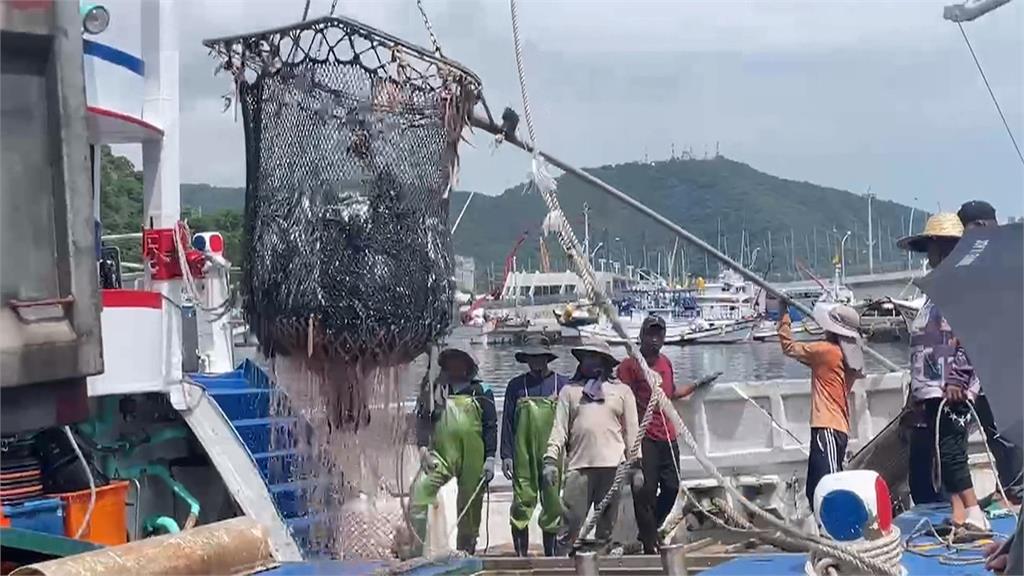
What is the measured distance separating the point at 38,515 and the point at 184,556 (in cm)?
198

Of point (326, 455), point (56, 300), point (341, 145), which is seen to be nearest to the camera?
point (56, 300)

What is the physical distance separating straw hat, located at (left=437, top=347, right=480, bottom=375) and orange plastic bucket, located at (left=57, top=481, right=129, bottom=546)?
1.98 meters

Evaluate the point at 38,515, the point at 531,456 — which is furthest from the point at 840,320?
the point at 38,515

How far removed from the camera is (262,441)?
7363 millimetres

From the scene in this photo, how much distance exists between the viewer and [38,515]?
613 cm

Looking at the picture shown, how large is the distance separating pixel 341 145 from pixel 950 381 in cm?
304

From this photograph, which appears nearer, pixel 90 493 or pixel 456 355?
pixel 90 493

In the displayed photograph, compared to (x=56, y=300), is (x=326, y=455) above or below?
below

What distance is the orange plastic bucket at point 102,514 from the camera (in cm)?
639

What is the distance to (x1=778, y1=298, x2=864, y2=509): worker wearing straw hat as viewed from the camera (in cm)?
655

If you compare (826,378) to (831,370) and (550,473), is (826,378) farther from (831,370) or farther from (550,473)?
(550,473)

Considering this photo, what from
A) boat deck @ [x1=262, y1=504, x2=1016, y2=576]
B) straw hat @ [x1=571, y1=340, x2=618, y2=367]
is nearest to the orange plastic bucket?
boat deck @ [x1=262, y1=504, x2=1016, y2=576]

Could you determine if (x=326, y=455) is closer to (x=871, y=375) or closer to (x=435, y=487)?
(x=435, y=487)

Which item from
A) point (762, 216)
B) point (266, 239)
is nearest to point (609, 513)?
point (266, 239)
